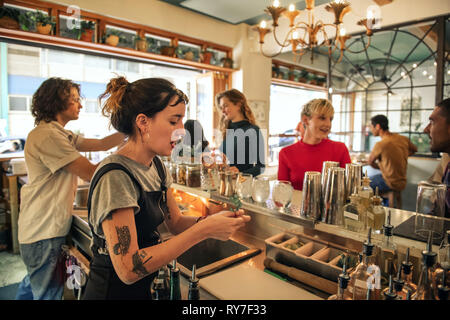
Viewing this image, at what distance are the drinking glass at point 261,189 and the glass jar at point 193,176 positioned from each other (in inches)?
20.8

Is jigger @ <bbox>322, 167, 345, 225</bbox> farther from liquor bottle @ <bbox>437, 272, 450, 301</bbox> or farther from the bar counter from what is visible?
liquor bottle @ <bbox>437, 272, 450, 301</bbox>

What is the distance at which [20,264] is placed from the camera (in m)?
3.29

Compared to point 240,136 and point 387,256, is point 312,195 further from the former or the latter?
point 240,136

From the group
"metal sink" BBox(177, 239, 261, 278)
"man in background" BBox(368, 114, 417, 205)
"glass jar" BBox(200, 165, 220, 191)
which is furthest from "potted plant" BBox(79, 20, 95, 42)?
"man in background" BBox(368, 114, 417, 205)

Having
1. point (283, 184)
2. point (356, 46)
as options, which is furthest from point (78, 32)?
point (356, 46)

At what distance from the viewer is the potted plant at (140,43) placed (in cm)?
410

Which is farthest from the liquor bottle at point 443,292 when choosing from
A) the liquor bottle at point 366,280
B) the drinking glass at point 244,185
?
the drinking glass at point 244,185

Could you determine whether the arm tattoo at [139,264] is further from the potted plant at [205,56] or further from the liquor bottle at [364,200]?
the potted plant at [205,56]

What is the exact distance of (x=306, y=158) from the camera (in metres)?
2.30

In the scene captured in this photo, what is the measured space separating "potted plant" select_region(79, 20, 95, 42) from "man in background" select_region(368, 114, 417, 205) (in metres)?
3.99

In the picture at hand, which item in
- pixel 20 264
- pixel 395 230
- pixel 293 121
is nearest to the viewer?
pixel 395 230

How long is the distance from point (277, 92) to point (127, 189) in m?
6.74

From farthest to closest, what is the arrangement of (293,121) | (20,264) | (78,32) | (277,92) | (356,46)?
(293,121), (277,92), (356,46), (78,32), (20,264)
